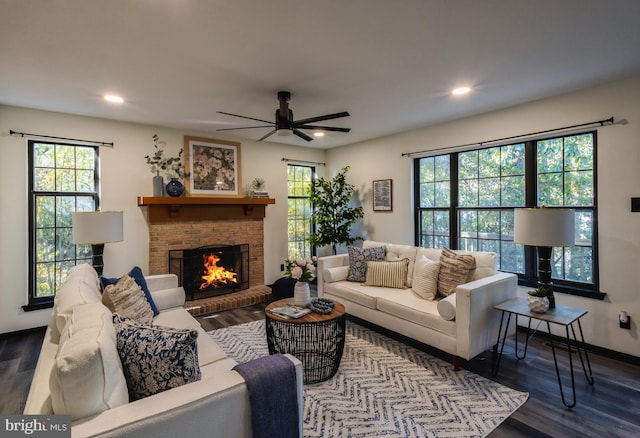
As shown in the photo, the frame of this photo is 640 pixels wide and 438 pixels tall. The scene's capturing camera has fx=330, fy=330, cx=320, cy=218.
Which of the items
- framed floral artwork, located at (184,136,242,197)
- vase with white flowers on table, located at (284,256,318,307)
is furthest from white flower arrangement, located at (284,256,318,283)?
framed floral artwork, located at (184,136,242,197)

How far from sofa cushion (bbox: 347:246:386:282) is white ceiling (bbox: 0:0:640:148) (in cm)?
173

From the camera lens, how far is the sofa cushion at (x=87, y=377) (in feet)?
3.62

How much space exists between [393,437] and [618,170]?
312cm

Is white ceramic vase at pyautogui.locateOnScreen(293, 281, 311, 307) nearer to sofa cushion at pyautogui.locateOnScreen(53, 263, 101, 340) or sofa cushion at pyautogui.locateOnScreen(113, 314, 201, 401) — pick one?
sofa cushion at pyautogui.locateOnScreen(53, 263, 101, 340)

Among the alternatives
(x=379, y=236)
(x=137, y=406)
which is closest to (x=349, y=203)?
(x=379, y=236)

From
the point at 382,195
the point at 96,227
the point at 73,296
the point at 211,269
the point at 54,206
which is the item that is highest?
the point at 382,195

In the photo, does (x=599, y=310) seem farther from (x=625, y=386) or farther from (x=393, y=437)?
(x=393, y=437)

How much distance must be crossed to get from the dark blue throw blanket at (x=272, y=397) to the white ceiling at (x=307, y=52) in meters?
1.95

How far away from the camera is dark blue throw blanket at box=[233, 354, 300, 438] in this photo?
1.39m

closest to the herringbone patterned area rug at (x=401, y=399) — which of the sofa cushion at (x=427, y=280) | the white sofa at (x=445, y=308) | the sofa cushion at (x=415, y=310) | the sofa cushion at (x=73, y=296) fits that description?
the white sofa at (x=445, y=308)

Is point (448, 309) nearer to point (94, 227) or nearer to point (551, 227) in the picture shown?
point (551, 227)

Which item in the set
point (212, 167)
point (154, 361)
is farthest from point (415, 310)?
point (212, 167)

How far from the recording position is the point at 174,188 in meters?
4.54

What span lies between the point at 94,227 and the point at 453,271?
3472mm
